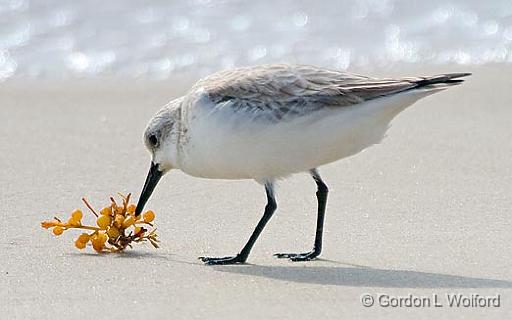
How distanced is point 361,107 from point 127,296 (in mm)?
1436

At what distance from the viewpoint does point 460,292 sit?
5.04 metres

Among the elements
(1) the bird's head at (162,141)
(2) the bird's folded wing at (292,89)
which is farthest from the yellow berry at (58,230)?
(2) the bird's folded wing at (292,89)

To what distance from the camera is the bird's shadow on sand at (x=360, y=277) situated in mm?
5207

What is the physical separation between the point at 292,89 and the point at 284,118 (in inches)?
7.1

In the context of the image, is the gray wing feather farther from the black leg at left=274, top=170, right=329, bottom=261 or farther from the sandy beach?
the sandy beach

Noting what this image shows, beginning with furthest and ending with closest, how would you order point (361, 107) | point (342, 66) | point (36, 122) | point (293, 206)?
point (342, 66) → point (36, 122) → point (293, 206) → point (361, 107)

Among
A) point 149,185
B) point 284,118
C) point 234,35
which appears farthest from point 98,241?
point 234,35

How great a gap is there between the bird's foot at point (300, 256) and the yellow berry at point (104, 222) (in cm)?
87

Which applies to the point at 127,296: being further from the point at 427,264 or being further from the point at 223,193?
the point at 223,193

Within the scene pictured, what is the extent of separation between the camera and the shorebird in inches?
218

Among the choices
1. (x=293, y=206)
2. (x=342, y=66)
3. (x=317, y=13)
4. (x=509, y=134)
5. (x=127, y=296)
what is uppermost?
(x=317, y=13)

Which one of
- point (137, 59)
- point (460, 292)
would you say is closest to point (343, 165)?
point (460, 292)

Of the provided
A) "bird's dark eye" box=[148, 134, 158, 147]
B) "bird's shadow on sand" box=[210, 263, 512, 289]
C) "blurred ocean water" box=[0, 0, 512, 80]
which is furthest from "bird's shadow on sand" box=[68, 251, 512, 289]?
Result: "blurred ocean water" box=[0, 0, 512, 80]

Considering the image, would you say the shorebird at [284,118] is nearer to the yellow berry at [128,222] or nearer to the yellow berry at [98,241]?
the yellow berry at [128,222]
